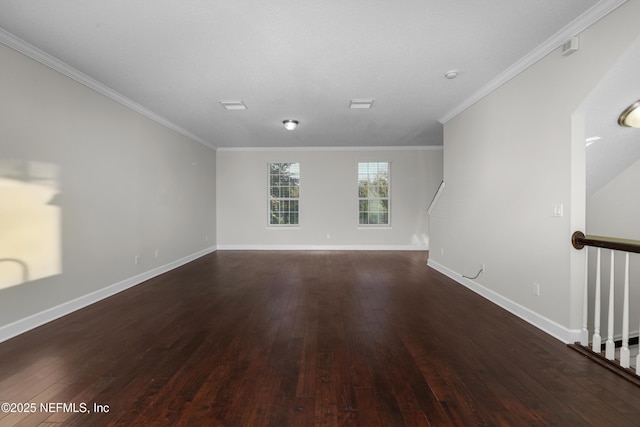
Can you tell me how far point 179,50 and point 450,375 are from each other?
137 inches

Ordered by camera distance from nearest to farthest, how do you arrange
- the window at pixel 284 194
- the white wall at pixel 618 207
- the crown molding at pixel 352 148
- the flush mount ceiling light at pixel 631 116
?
the flush mount ceiling light at pixel 631 116
the white wall at pixel 618 207
the crown molding at pixel 352 148
the window at pixel 284 194

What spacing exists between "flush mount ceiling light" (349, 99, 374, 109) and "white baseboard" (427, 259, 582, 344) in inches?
112

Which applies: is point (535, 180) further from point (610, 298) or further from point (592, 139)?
point (610, 298)

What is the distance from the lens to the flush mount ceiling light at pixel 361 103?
396 centimetres

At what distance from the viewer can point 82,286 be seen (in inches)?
128

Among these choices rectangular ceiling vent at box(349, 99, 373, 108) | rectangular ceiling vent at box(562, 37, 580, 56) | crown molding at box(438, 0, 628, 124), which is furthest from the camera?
rectangular ceiling vent at box(349, 99, 373, 108)

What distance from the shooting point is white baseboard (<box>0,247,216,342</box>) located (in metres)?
2.49

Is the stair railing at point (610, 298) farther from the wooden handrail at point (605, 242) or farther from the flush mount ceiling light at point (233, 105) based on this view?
the flush mount ceiling light at point (233, 105)

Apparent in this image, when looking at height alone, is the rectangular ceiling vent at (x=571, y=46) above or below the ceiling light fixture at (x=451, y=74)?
below

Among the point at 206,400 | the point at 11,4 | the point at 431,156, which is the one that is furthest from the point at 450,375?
the point at 431,156

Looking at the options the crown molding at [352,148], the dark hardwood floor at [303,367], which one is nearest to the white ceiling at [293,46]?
the dark hardwood floor at [303,367]

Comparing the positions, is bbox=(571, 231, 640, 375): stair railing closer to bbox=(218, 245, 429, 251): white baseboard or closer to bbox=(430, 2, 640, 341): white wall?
bbox=(430, 2, 640, 341): white wall

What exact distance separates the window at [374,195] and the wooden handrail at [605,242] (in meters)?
5.07

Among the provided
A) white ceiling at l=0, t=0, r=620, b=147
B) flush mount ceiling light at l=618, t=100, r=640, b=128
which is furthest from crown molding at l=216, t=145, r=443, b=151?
flush mount ceiling light at l=618, t=100, r=640, b=128
